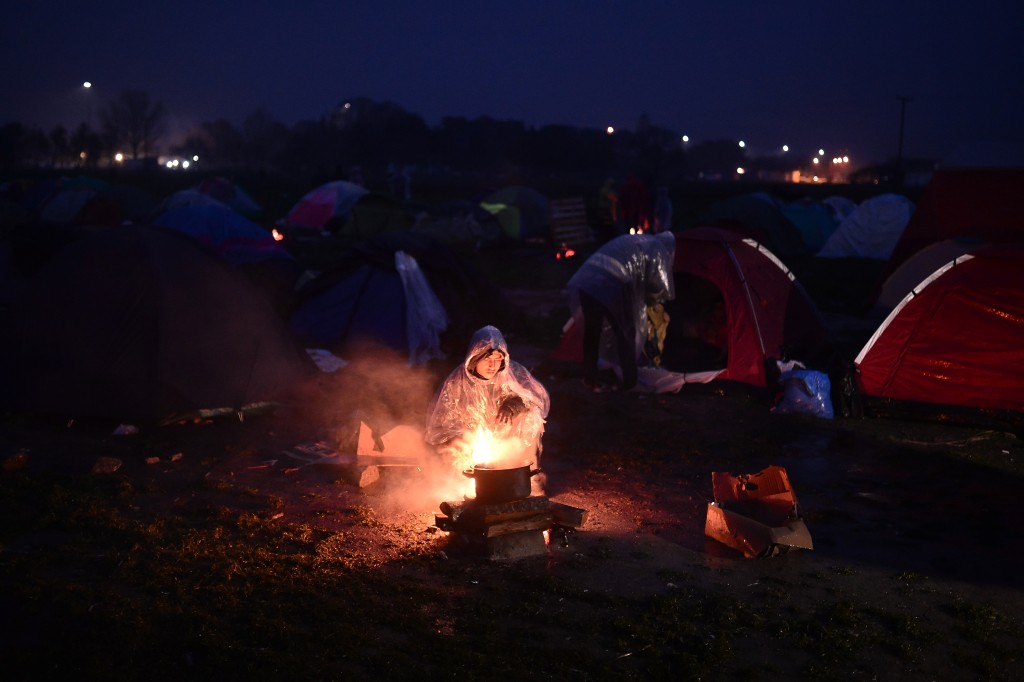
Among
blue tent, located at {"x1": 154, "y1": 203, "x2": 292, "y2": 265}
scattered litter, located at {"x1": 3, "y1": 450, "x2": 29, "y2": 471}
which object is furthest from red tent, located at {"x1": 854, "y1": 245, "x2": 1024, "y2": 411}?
blue tent, located at {"x1": 154, "y1": 203, "x2": 292, "y2": 265}

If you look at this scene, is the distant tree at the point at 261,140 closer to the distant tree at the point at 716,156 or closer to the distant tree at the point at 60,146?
the distant tree at the point at 60,146

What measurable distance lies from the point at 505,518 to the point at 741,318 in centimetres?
593

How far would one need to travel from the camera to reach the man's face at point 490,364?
6.92 meters

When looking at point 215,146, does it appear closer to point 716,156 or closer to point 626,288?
point 716,156

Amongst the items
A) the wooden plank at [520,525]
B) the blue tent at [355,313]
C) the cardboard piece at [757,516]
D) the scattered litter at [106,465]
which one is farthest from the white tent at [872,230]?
the scattered litter at [106,465]

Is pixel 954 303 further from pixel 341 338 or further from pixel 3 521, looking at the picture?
pixel 3 521

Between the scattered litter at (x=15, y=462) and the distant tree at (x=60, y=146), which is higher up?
the distant tree at (x=60, y=146)

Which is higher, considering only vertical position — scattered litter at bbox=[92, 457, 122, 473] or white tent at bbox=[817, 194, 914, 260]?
white tent at bbox=[817, 194, 914, 260]

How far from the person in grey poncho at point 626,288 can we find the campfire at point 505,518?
4.50 m

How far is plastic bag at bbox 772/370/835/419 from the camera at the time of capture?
984 centimetres

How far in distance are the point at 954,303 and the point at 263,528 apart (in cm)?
764

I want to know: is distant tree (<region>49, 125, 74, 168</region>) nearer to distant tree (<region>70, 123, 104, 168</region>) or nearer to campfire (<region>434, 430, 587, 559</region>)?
distant tree (<region>70, 123, 104, 168</region>)

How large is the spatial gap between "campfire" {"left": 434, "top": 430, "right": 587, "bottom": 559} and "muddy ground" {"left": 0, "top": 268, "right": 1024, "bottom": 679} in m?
0.14

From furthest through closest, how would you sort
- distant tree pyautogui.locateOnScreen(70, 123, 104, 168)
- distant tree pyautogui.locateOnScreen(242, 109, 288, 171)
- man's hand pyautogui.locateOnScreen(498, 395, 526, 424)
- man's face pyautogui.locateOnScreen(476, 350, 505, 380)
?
distant tree pyautogui.locateOnScreen(242, 109, 288, 171) < distant tree pyautogui.locateOnScreen(70, 123, 104, 168) < man's hand pyautogui.locateOnScreen(498, 395, 526, 424) < man's face pyautogui.locateOnScreen(476, 350, 505, 380)
